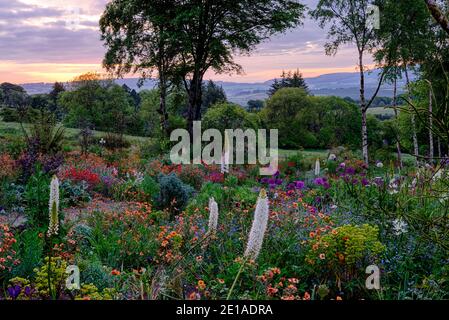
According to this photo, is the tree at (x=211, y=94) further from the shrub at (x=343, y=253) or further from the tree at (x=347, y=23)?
the shrub at (x=343, y=253)

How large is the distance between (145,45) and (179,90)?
324 cm

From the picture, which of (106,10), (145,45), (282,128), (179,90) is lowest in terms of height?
(282,128)

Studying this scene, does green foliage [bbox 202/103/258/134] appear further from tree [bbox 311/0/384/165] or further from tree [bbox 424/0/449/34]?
tree [bbox 424/0/449/34]

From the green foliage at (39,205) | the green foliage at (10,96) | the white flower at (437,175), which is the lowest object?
the green foliage at (39,205)

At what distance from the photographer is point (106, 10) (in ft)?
86.0

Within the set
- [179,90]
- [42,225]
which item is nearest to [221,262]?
[42,225]

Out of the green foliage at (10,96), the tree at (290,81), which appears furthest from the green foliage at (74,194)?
the tree at (290,81)

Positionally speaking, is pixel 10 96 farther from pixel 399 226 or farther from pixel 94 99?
pixel 399 226

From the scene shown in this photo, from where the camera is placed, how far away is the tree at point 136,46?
81.0 ft

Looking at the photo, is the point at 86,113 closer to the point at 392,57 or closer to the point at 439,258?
the point at 392,57

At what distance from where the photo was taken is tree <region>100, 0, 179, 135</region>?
2470cm

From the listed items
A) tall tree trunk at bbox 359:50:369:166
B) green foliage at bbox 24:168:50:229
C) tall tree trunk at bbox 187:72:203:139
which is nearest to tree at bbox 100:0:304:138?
tall tree trunk at bbox 187:72:203:139

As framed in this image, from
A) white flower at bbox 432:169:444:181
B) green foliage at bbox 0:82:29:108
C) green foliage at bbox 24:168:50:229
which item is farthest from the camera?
green foliage at bbox 0:82:29:108

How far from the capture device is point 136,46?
85.5ft
